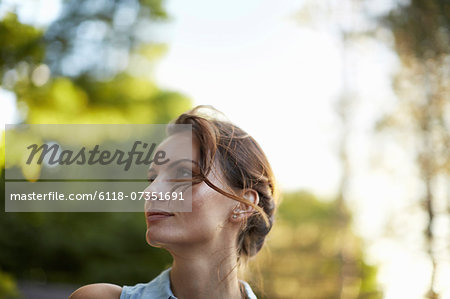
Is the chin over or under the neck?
over

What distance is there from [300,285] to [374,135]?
3600 millimetres

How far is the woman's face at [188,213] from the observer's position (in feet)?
2.88

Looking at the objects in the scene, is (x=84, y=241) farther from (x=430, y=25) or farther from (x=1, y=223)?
(x=430, y=25)

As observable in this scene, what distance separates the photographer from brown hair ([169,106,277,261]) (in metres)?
0.94

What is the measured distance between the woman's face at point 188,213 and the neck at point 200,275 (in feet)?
0.10

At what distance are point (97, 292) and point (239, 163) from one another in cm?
39

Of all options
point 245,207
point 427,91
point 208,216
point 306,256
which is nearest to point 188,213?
point 208,216

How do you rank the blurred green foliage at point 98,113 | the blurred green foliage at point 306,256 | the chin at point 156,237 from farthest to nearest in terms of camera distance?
the blurred green foliage at point 306,256, the blurred green foliage at point 98,113, the chin at point 156,237

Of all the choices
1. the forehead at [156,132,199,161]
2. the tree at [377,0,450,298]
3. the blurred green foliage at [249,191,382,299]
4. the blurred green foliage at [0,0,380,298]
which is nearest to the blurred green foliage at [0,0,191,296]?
the blurred green foliage at [0,0,380,298]

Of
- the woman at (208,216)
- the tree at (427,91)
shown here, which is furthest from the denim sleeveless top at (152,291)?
the tree at (427,91)

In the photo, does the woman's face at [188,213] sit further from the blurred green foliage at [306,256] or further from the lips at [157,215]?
the blurred green foliage at [306,256]

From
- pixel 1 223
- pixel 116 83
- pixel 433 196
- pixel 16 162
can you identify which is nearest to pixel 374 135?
pixel 433 196

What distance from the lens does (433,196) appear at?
371 centimetres

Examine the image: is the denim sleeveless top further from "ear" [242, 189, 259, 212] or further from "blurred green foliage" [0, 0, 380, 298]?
"blurred green foliage" [0, 0, 380, 298]
